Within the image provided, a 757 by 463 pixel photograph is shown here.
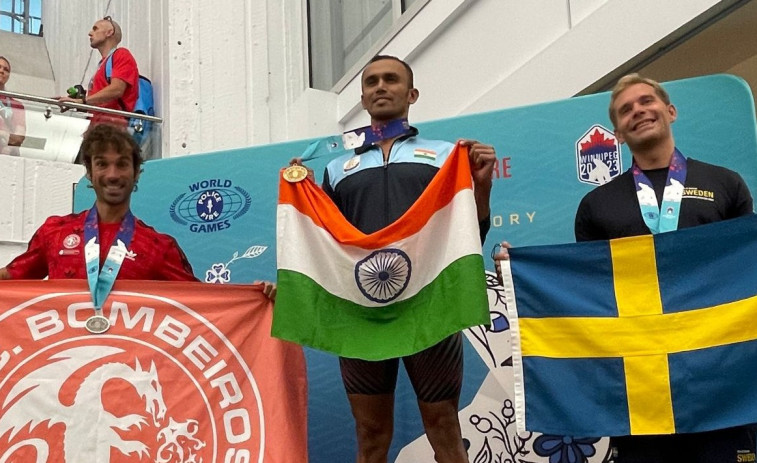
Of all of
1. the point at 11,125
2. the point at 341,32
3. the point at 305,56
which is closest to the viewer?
the point at 11,125

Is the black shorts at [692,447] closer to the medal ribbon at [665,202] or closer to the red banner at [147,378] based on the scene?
the medal ribbon at [665,202]

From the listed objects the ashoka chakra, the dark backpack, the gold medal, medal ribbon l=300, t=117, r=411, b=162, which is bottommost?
the ashoka chakra

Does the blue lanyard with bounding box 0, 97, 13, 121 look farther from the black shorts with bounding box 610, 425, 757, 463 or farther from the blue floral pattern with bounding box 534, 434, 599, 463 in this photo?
the black shorts with bounding box 610, 425, 757, 463

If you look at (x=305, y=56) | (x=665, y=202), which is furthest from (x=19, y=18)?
(x=665, y=202)

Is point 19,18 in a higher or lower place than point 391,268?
higher

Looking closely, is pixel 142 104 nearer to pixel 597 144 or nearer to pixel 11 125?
pixel 11 125

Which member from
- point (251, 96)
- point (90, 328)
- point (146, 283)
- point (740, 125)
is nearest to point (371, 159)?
point (146, 283)

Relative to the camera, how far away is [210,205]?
4293mm

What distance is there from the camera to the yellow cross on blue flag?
7.97ft

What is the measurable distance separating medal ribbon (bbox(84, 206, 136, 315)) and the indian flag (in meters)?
0.55

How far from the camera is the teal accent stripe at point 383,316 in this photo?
2662 mm

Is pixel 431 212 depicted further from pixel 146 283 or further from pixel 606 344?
pixel 146 283

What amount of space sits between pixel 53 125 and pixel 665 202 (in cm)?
443

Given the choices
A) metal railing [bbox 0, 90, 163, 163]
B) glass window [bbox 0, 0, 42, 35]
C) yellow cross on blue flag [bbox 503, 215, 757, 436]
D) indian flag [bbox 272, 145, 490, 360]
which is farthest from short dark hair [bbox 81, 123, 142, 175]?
glass window [bbox 0, 0, 42, 35]
